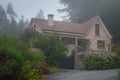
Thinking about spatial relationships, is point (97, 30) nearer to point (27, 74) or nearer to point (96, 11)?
point (96, 11)

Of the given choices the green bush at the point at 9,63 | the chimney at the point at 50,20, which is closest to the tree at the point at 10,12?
the chimney at the point at 50,20

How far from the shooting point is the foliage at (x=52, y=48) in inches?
1252

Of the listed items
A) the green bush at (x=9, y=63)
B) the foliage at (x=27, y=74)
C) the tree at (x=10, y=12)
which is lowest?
the foliage at (x=27, y=74)

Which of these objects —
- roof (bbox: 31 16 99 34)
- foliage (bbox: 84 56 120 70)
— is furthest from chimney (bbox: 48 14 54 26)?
foliage (bbox: 84 56 120 70)

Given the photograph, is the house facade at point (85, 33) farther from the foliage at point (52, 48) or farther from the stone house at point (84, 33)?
the foliage at point (52, 48)

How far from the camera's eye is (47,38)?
33406mm

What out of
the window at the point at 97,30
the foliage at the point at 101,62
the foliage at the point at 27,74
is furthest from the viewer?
the window at the point at 97,30

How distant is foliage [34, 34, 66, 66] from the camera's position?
104 ft

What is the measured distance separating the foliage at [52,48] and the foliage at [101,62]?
3.03 meters

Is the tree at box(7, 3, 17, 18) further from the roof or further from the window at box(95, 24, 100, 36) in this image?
the window at box(95, 24, 100, 36)

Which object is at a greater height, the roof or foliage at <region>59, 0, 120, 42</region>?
foliage at <region>59, 0, 120, 42</region>

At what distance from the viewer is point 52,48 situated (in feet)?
106

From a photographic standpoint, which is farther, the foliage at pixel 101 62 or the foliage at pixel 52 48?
the foliage at pixel 52 48

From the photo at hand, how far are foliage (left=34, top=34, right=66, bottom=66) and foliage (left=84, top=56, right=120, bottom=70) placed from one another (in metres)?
3.03
